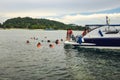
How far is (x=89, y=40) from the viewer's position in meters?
38.1

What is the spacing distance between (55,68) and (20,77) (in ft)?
15.9

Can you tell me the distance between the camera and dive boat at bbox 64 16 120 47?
3519cm

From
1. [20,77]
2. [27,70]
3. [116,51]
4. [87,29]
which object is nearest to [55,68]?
[27,70]

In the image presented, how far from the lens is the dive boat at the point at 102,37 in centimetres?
3519

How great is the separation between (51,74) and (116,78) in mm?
5032

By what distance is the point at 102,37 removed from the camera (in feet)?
119

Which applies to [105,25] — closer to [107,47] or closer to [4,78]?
[107,47]

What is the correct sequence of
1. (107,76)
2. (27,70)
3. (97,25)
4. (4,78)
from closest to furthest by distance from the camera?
(4,78), (107,76), (27,70), (97,25)

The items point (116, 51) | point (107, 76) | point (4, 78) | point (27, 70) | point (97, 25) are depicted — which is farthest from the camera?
point (97, 25)

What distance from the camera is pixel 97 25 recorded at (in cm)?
3803

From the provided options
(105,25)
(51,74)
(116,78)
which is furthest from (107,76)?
(105,25)

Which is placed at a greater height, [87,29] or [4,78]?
[87,29]

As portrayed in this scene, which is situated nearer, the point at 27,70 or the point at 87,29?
the point at 27,70

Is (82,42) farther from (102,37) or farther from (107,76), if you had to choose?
(107,76)
